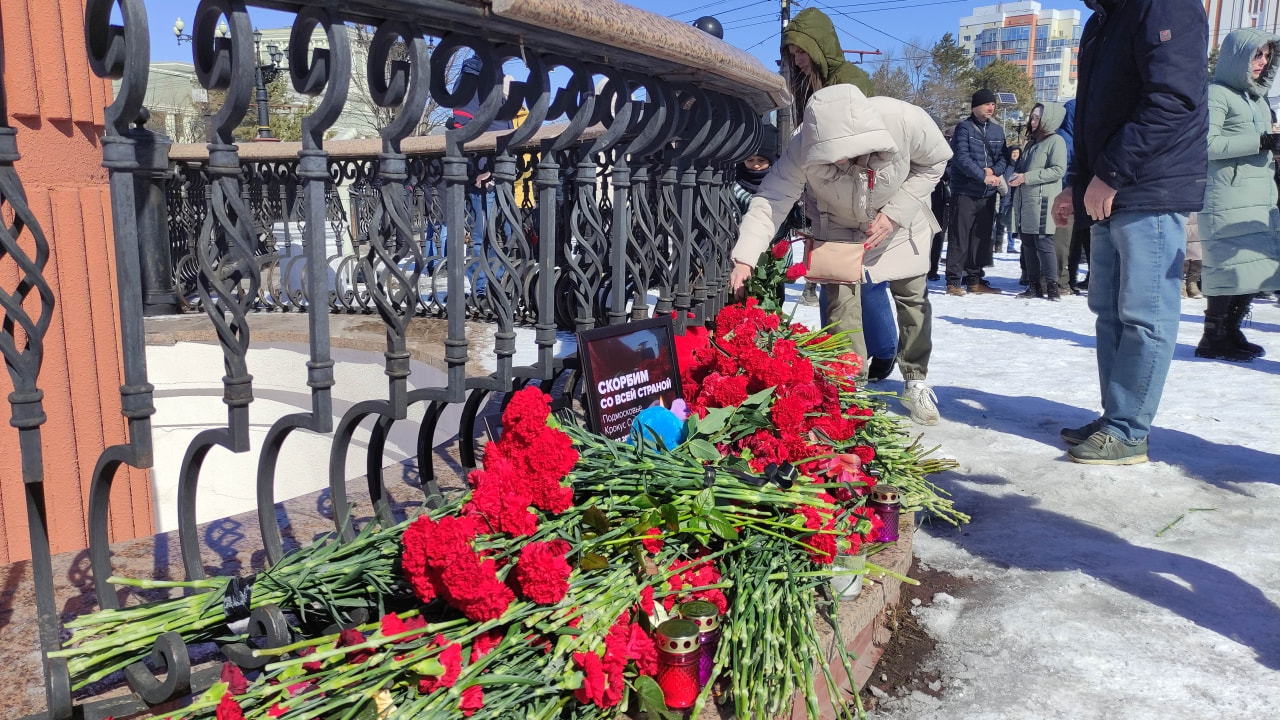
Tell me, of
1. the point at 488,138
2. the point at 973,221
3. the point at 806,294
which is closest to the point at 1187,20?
the point at 488,138

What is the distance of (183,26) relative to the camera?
2738cm

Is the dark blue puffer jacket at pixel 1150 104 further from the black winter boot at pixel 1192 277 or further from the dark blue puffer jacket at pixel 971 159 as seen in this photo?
the black winter boot at pixel 1192 277

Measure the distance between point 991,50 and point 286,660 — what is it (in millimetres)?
136998

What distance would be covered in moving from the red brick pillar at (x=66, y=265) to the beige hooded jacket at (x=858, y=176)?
2.15 m

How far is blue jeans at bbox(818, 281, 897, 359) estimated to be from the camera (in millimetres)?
4203

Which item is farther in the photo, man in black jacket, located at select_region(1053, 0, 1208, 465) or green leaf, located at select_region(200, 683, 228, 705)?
man in black jacket, located at select_region(1053, 0, 1208, 465)

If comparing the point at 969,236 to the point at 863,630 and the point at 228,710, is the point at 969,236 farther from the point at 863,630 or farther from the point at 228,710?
the point at 228,710

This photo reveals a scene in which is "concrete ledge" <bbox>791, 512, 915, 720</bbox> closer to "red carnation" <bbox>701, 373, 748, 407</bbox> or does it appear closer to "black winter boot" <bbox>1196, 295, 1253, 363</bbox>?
"red carnation" <bbox>701, 373, 748, 407</bbox>

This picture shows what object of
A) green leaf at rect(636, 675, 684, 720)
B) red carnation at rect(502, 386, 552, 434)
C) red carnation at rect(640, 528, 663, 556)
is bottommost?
green leaf at rect(636, 675, 684, 720)

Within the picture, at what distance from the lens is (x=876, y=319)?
14.2 feet

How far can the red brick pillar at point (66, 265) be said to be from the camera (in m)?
2.60

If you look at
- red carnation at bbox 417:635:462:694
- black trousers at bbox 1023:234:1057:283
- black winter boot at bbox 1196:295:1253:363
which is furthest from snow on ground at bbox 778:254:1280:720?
black trousers at bbox 1023:234:1057:283

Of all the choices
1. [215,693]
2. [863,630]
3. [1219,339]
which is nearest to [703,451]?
[863,630]

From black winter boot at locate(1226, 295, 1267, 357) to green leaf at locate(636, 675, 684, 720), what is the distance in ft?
18.7
